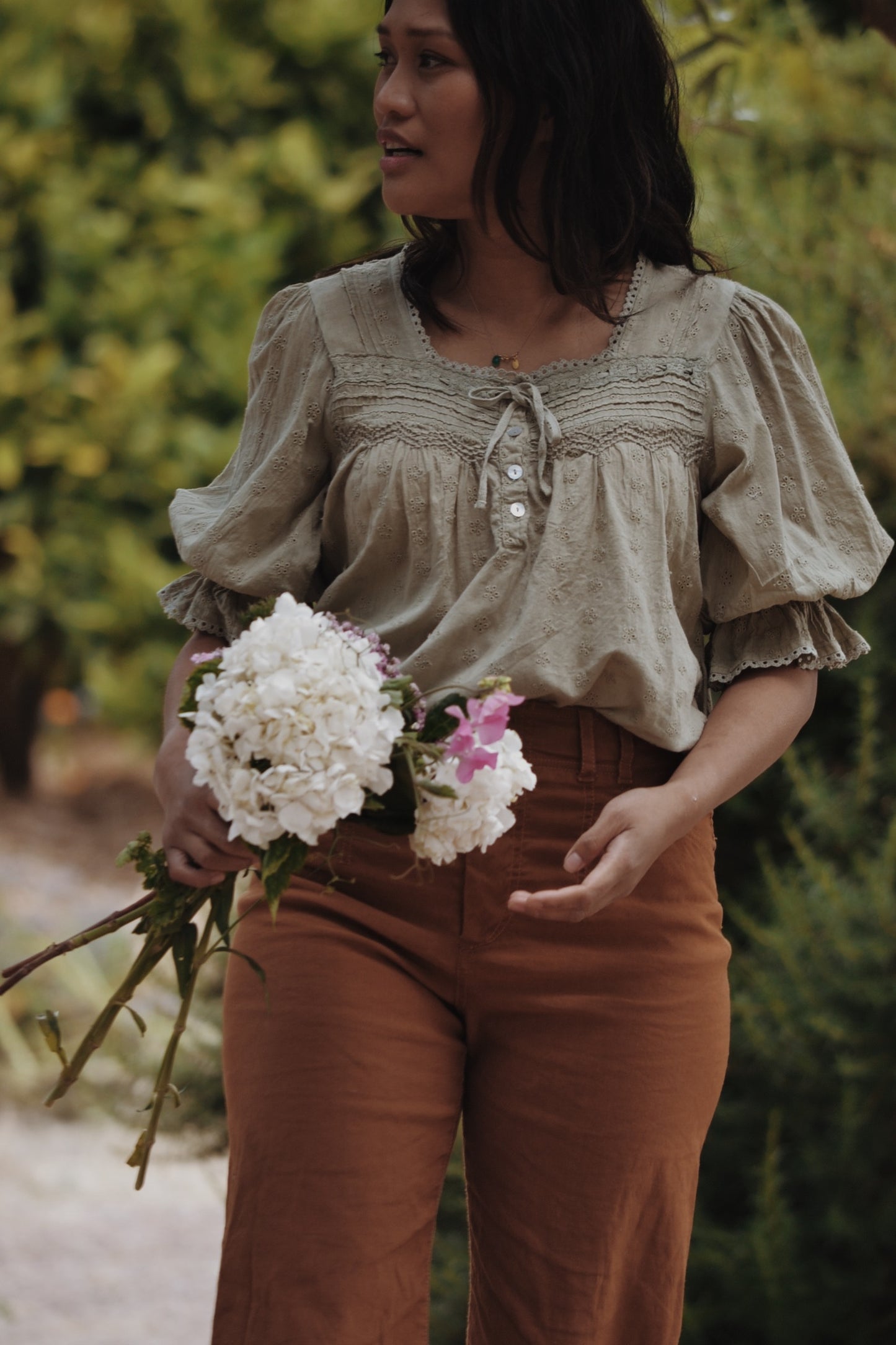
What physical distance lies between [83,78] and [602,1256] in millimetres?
5233

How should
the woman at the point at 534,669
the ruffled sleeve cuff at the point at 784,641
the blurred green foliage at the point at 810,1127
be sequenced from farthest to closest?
the blurred green foliage at the point at 810,1127 → the ruffled sleeve cuff at the point at 784,641 → the woman at the point at 534,669

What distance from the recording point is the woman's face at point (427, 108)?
1689mm

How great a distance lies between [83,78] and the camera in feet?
19.1

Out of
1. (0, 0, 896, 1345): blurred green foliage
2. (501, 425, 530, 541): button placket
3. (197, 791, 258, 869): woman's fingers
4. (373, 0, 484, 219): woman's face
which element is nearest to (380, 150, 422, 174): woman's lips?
(373, 0, 484, 219): woman's face

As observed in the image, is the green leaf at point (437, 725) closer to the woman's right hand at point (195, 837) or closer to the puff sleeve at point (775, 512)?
the woman's right hand at point (195, 837)

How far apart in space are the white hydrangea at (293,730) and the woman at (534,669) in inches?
5.1

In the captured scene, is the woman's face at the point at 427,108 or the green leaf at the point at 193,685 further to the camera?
the woman's face at the point at 427,108

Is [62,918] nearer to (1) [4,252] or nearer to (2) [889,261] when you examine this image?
(1) [4,252]

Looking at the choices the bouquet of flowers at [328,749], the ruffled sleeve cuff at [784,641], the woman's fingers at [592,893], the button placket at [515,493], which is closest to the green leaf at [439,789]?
the bouquet of flowers at [328,749]

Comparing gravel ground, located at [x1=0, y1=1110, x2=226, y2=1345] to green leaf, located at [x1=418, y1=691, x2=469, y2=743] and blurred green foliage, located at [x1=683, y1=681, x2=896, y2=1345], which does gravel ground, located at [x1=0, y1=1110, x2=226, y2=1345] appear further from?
green leaf, located at [x1=418, y1=691, x2=469, y2=743]

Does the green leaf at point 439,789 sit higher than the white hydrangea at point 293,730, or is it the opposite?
the white hydrangea at point 293,730

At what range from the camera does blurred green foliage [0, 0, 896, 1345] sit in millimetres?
3156

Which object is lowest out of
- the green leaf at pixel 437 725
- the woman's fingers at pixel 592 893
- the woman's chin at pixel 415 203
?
the woman's fingers at pixel 592 893

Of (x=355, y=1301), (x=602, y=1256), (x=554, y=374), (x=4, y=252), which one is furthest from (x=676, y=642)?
(x=4, y=252)
